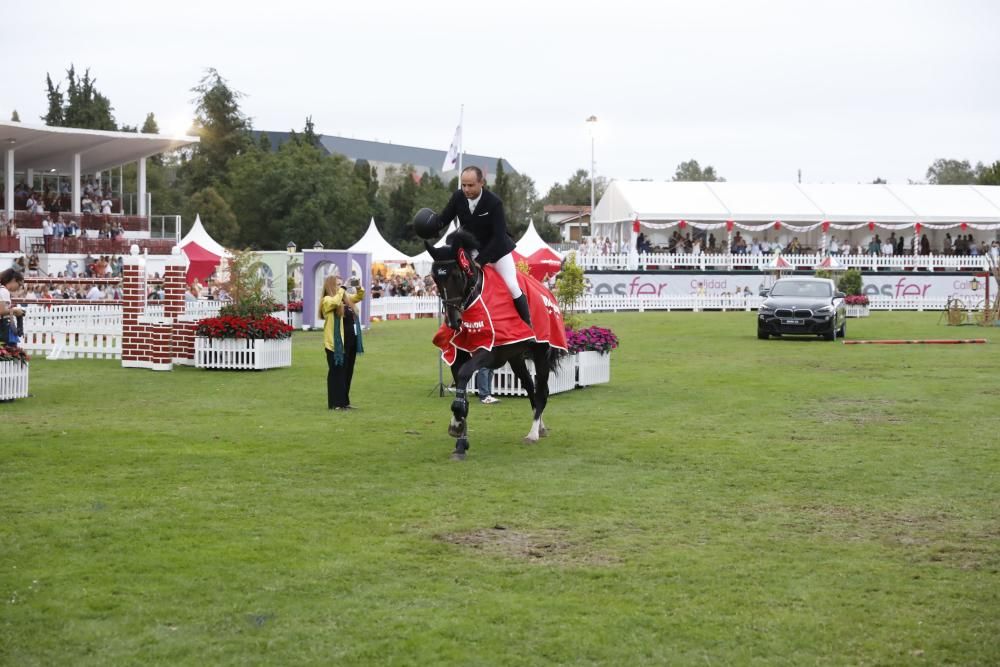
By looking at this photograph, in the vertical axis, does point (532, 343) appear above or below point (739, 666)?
above

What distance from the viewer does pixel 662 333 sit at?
34.0 metres

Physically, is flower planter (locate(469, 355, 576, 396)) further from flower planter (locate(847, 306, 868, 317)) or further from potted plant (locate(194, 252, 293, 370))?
flower planter (locate(847, 306, 868, 317))

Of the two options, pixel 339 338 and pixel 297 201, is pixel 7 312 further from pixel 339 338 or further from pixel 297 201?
pixel 297 201

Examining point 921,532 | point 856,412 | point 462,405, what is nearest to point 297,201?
point 856,412

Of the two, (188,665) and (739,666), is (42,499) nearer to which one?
(188,665)

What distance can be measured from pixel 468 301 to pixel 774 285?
23.8 metres

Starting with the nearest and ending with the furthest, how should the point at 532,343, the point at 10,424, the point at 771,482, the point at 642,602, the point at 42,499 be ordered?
the point at 642,602
the point at 42,499
the point at 771,482
the point at 532,343
the point at 10,424

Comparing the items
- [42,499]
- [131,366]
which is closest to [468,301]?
[42,499]

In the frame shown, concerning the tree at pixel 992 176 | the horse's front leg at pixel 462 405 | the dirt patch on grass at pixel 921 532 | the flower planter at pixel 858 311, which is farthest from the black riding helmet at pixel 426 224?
the tree at pixel 992 176

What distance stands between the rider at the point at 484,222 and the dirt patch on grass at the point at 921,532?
421 cm

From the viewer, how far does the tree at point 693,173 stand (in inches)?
5084

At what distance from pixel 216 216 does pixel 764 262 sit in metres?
39.3

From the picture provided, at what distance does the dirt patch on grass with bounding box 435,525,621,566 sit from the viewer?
757cm

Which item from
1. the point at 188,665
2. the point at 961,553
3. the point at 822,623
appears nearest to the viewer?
the point at 188,665
